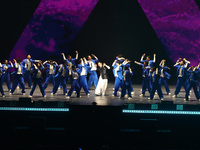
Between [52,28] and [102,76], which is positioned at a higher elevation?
[52,28]

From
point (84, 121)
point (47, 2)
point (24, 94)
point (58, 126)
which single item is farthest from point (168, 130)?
point (47, 2)

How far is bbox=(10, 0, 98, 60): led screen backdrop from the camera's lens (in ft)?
55.8

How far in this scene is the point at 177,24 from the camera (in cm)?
1702

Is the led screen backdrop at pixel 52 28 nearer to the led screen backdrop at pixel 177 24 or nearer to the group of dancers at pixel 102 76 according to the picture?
the led screen backdrop at pixel 177 24

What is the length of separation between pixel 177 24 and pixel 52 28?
23.2ft

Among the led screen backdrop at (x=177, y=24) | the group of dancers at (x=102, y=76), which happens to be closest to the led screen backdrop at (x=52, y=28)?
the led screen backdrop at (x=177, y=24)

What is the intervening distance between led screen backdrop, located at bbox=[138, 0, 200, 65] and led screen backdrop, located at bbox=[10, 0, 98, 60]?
11.3 feet

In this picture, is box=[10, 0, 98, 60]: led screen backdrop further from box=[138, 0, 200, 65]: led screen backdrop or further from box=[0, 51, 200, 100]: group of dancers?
box=[0, 51, 200, 100]: group of dancers

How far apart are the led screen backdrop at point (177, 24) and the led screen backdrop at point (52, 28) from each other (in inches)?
136

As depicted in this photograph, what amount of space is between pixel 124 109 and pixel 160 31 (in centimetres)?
1012

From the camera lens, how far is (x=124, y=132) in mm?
7191

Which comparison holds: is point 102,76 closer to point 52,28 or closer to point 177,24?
point 52,28

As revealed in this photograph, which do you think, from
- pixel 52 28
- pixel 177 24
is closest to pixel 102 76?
pixel 52 28

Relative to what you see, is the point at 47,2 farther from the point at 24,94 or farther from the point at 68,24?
the point at 24,94
